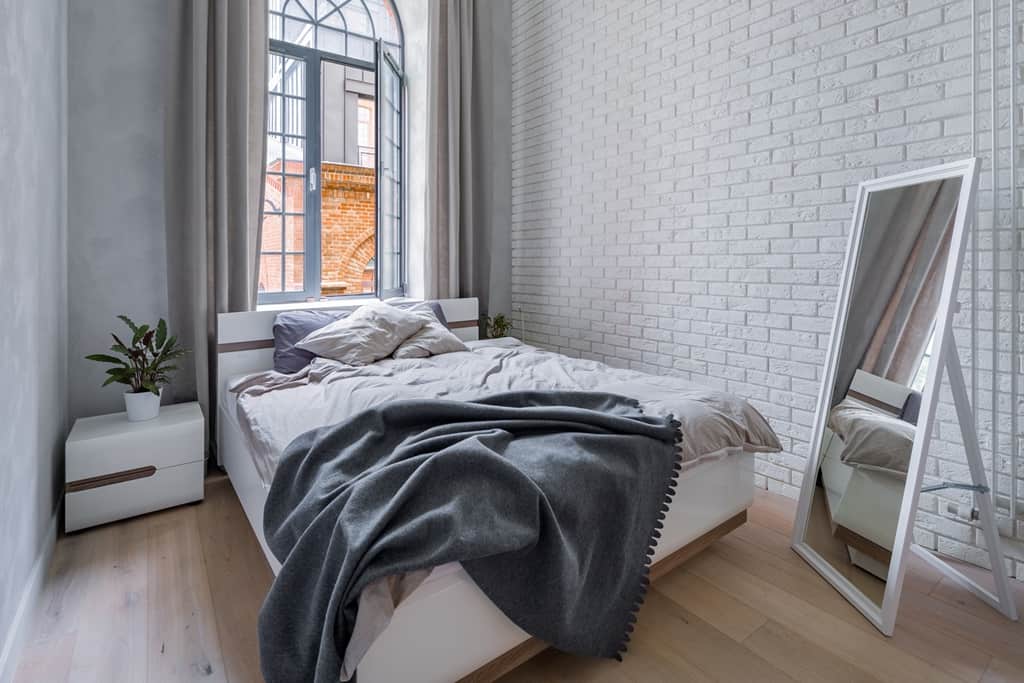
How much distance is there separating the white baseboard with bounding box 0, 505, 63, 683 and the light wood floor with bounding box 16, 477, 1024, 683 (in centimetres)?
4

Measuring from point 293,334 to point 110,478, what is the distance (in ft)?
3.28

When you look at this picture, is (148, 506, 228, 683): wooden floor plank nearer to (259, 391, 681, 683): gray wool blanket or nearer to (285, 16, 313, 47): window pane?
(259, 391, 681, 683): gray wool blanket

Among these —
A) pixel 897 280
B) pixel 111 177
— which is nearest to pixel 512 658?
pixel 897 280

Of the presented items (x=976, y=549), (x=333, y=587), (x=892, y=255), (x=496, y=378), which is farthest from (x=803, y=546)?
(x=333, y=587)

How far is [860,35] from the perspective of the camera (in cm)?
221

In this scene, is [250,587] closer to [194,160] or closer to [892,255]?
[194,160]

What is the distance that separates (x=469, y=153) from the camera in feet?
12.7

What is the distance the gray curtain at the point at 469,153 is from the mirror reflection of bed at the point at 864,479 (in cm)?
265

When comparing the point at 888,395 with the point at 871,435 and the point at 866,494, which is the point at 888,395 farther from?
the point at 866,494

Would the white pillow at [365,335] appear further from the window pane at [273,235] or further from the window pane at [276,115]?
the window pane at [276,115]

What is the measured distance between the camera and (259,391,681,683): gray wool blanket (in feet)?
3.55

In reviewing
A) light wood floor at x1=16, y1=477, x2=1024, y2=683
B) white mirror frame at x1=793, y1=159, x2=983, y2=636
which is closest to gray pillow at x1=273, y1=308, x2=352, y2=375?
light wood floor at x1=16, y1=477, x2=1024, y2=683

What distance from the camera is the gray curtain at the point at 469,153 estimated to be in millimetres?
3750

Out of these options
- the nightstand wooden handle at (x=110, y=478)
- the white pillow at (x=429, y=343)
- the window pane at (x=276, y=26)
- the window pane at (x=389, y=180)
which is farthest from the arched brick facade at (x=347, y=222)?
the nightstand wooden handle at (x=110, y=478)
